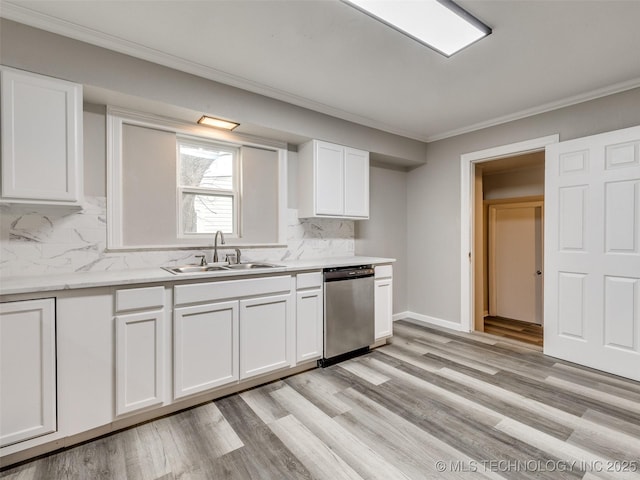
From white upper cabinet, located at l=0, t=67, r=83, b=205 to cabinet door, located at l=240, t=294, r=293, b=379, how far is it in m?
1.44

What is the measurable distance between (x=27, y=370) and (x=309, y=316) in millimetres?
1903

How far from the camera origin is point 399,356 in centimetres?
323

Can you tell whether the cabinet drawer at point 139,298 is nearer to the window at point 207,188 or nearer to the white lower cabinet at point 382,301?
the window at point 207,188

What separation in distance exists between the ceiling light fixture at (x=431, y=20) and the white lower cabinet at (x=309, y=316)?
199 cm

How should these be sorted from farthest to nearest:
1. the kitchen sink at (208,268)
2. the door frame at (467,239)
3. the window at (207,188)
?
1. the door frame at (467,239)
2. the window at (207,188)
3. the kitchen sink at (208,268)

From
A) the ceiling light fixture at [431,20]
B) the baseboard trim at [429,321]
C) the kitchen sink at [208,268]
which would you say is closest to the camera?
the ceiling light fixture at [431,20]

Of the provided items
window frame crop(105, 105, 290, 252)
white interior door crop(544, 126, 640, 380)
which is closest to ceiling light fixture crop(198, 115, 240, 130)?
window frame crop(105, 105, 290, 252)

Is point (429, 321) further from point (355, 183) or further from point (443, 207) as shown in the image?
point (355, 183)

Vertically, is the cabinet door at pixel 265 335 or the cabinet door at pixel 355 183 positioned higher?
the cabinet door at pixel 355 183

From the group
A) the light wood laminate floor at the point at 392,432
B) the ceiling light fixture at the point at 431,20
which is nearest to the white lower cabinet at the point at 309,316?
the light wood laminate floor at the point at 392,432

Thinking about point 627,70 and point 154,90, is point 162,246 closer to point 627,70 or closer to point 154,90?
point 154,90

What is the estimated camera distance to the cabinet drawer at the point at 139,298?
1.94m

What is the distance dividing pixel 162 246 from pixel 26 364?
1.20 m

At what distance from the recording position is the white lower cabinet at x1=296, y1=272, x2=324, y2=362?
2799 millimetres
